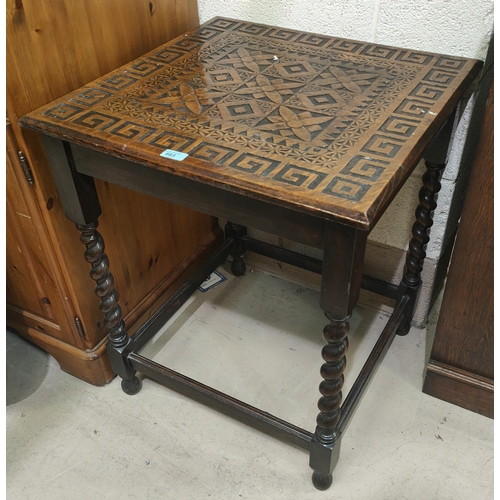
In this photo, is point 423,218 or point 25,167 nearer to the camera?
point 25,167

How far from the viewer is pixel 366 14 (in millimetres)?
1415

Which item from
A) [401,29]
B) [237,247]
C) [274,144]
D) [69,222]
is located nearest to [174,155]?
[274,144]

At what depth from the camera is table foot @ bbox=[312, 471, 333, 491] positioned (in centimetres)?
138

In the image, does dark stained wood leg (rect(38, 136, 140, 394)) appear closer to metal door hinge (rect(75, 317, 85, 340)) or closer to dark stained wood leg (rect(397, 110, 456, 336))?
metal door hinge (rect(75, 317, 85, 340))

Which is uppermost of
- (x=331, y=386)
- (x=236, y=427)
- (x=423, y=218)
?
(x=423, y=218)

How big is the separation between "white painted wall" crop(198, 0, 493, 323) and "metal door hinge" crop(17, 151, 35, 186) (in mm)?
692

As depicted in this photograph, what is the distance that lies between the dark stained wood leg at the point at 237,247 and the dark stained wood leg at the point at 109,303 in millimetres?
537

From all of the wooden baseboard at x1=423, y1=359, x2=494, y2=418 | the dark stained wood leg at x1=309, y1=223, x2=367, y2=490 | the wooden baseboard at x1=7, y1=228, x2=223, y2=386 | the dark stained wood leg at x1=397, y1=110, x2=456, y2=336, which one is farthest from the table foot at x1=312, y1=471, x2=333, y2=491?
the wooden baseboard at x1=7, y1=228, x2=223, y2=386

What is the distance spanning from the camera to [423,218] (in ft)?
4.98

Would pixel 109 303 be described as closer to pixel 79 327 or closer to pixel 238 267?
pixel 79 327

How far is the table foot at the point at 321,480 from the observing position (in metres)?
1.38

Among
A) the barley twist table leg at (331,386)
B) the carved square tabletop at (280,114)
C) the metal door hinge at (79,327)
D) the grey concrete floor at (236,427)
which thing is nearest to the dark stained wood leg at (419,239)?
the grey concrete floor at (236,427)

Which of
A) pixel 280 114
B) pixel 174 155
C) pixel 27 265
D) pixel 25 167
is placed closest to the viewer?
pixel 174 155

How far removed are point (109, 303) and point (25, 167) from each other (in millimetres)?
391
